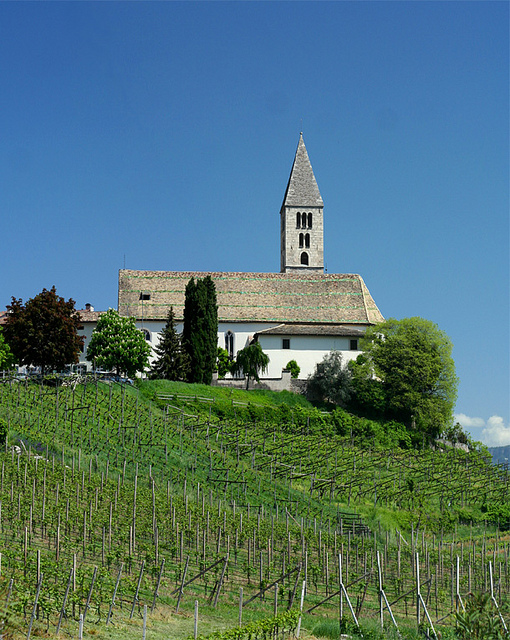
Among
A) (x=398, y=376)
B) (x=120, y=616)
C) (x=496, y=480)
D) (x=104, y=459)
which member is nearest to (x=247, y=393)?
(x=398, y=376)

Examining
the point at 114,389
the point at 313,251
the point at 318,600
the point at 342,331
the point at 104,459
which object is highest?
the point at 313,251

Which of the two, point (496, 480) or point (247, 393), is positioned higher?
point (247, 393)

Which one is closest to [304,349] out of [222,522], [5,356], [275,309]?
[275,309]

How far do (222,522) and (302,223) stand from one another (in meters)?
65.3

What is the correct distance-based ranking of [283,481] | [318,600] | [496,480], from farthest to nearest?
[496,480] < [283,481] < [318,600]

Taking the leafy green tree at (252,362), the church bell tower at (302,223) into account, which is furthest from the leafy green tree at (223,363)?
the church bell tower at (302,223)

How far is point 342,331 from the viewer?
64625 millimetres

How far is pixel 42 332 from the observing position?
48.1m

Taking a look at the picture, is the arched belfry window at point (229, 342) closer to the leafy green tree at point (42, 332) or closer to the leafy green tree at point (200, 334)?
the leafy green tree at point (200, 334)

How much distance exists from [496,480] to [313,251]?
43.9 m

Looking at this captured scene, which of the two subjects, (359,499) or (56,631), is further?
(359,499)

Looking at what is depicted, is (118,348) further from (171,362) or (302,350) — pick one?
(302,350)

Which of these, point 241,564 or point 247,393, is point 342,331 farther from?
point 241,564

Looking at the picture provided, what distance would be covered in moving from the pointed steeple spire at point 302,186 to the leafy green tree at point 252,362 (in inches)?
1251
